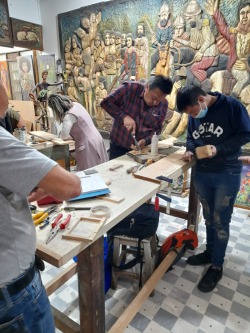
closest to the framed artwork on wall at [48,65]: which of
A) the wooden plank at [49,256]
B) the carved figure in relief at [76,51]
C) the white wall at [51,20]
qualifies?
the white wall at [51,20]

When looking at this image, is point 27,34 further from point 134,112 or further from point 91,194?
point 91,194

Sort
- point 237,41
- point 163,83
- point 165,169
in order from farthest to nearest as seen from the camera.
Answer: point 237,41, point 163,83, point 165,169

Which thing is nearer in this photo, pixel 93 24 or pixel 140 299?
pixel 140 299

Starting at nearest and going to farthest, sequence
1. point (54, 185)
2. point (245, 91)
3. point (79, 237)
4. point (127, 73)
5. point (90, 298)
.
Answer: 1. point (54, 185)
2. point (79, 237)
3. point (90, 298)
4. point (245, 91)
5. point (127, 73)

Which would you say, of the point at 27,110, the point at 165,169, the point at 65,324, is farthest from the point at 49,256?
the point at 27,110

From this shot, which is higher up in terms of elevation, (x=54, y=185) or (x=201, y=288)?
(x=54, y=185)

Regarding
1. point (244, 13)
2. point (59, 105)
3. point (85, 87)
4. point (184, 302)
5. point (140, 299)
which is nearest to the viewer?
point (140, 299)

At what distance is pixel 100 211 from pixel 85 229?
0.53 ft

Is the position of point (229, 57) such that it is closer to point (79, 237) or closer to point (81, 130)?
point (81, 130)

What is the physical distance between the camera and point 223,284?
79.0 inches

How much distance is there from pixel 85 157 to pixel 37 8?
420 cm

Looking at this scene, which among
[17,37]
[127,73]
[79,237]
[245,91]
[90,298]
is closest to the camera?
[79,237]

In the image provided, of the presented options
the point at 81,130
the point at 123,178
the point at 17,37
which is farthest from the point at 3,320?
the point at 17,37

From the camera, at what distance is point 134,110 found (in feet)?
7.38
